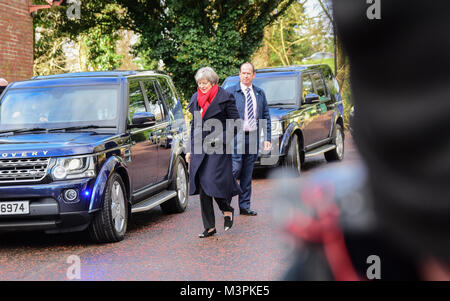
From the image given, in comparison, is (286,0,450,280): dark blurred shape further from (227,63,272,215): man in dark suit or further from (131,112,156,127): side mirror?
(227,63,272,215): man in dark suit

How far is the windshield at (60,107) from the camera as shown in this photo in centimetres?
800

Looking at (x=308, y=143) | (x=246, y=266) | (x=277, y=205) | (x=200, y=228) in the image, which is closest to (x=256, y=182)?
(x=308, y=143)

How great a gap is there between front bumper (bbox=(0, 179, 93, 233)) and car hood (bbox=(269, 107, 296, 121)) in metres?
6.27

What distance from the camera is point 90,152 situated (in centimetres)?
695

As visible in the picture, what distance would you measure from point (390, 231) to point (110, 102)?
754cm

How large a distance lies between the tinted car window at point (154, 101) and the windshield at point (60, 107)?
892mm

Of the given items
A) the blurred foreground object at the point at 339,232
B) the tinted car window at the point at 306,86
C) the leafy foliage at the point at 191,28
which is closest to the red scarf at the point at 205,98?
the tinted car window at the point at 306,86

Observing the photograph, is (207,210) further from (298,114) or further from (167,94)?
(298,114)

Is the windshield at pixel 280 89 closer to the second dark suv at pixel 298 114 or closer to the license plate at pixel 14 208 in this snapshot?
the second dark suv at pixel 298 114

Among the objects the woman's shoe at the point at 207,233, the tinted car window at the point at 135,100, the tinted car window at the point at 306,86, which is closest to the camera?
the woman's shoe at the point at 207,233

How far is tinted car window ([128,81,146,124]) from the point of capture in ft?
27.3

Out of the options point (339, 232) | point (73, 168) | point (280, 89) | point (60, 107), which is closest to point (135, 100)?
point (60, 107)

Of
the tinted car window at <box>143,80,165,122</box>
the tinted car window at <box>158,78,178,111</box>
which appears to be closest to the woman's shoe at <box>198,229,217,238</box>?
the tinted car window at <box>143,80,165,122</box>

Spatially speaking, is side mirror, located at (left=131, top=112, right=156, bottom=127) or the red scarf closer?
the red scarf
